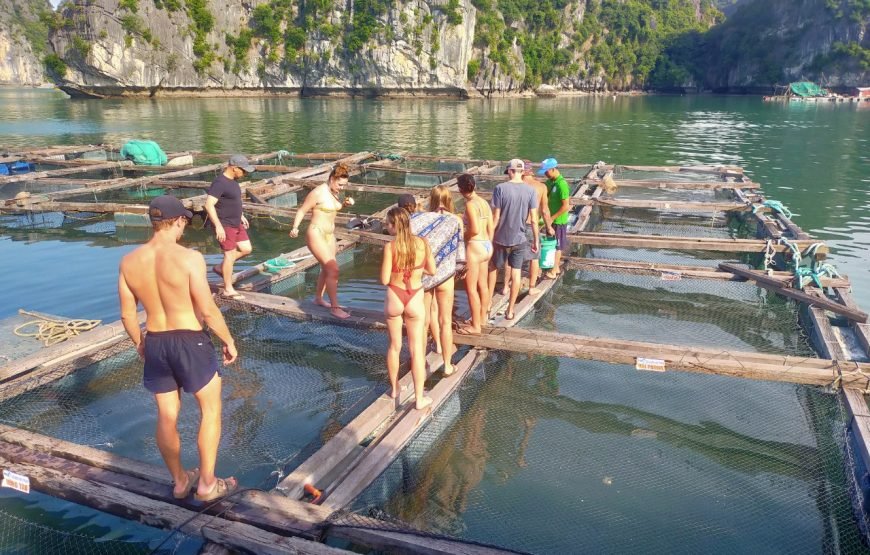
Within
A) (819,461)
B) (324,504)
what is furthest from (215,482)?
(819,461)

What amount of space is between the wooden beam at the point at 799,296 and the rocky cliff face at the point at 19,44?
19793 cm

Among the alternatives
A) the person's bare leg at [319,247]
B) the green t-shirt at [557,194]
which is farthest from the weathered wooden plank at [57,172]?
the green t-shirt at [557,194]

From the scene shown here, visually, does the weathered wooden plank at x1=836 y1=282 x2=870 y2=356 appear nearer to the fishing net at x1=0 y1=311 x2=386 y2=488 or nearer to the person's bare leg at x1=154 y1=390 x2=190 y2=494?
the fishing net at x1=0 y1=311 x2=386 y2=488

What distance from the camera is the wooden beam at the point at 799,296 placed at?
7.53 meters

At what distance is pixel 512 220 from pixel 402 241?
2.69 meters

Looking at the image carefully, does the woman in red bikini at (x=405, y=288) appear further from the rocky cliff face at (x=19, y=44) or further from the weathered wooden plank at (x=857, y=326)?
the rocky cliff face at (x=19, y=44)

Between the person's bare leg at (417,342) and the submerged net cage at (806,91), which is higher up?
the submerged net cage at (806,91)

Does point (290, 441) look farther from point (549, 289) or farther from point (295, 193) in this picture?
point (295, 193)

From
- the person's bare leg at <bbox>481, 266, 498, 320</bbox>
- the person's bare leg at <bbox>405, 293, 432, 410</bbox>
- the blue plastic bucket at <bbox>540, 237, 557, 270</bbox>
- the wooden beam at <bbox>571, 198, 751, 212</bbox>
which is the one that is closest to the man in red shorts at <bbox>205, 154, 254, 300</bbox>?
the person's bare leg at <bbox>481, 266, 498, 320</bbox>

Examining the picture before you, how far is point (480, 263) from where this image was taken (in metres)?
6.68

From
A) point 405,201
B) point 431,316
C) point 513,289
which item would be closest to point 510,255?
point 513,289

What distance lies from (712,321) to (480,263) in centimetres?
484

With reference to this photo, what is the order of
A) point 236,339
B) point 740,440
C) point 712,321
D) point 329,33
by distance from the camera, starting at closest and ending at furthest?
point 740,440
point 236,339
point 712,321
point 329,33

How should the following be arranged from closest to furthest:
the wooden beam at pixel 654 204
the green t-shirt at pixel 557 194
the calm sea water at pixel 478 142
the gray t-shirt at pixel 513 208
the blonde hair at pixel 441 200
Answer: the blonde hair at pixel 441 200 < the gray t-shirt at pixel 513 208 < the green t-shirt at pixel 557 194 < the calm sea water at pixel 478 142 < the wooden beam at pixel 654 204
